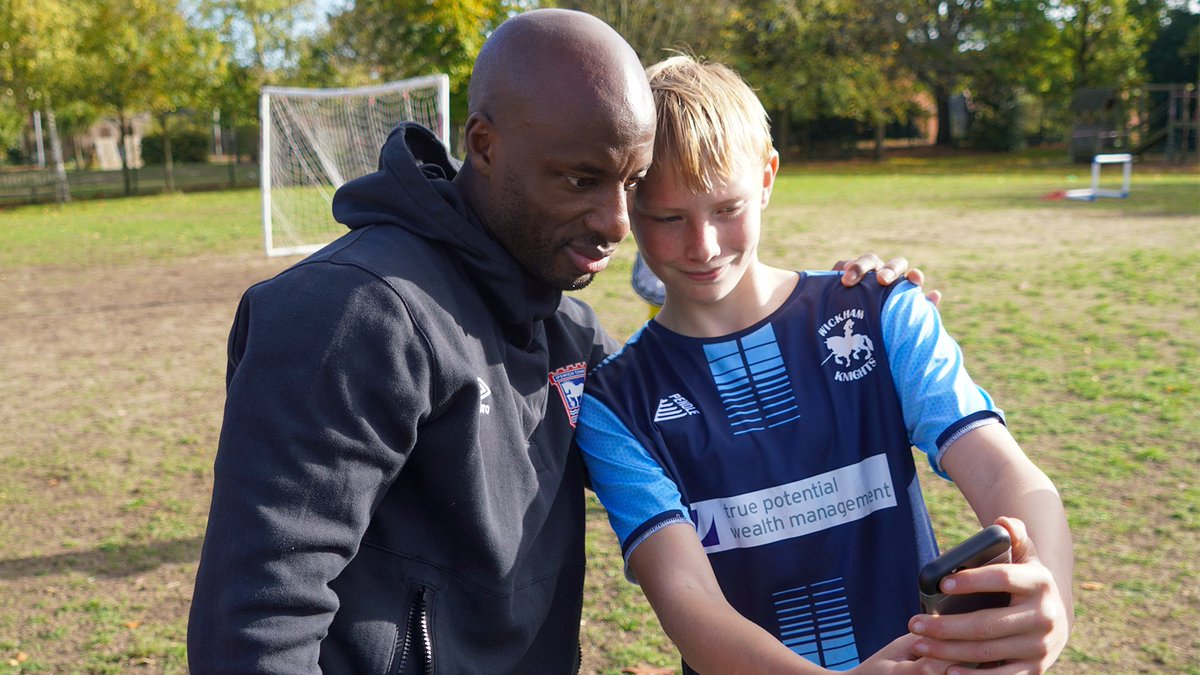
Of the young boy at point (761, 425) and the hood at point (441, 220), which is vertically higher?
the hood at point (441, 220)

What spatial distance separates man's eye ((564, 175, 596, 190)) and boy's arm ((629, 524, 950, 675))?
2.15ft

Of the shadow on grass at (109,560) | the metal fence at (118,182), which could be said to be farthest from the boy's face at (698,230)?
the metal fence at (118,182)

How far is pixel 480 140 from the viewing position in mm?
1766

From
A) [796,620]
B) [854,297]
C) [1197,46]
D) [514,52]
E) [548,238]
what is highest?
[1197,46]

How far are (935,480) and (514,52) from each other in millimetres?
4322

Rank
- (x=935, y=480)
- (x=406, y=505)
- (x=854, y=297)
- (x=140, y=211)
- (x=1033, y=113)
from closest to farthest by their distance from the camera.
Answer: (x=406, y=505), (x=854, y=297), (x=935, y=480), (x=140, y=211), (x=1033, y=113)

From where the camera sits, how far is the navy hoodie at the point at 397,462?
1399 mm

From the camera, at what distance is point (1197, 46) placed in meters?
32.3

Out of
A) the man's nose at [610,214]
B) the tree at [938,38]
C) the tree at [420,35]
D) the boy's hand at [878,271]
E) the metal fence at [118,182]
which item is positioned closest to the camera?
the man's nose at [610,214]

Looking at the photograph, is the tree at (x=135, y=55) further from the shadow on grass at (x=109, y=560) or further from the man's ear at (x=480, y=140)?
the man's ear at (x=480, y=140)

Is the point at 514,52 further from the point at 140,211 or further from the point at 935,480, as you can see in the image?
the point at 140,211

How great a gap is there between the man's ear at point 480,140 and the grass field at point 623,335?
2.54 metres

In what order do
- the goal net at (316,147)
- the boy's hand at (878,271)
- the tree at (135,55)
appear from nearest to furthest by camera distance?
the boy's hand at (878,271) < the goal net at (316,147) < the tree at (135,55)

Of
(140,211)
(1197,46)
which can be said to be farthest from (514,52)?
(1197,46)
